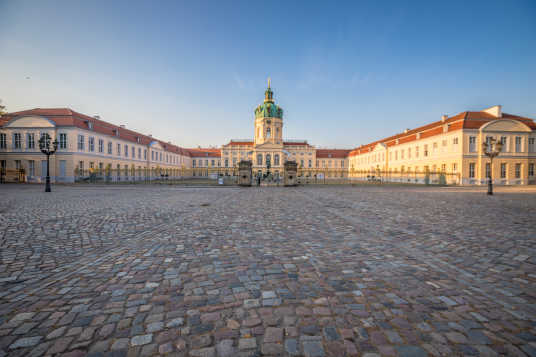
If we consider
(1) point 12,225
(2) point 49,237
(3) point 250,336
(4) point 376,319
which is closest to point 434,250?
(4) point 376,319

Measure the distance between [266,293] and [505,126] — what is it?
4519cm

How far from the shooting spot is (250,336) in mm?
1990

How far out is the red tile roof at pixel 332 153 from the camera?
280 feet

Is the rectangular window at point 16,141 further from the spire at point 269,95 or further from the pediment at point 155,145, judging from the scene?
the spire at point 269,95

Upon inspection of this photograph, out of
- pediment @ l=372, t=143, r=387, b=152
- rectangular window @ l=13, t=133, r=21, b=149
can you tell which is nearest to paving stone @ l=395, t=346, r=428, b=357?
rectangular window @ l=13, t=133, r=21, b=149

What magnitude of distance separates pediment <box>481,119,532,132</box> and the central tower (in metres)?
51.0

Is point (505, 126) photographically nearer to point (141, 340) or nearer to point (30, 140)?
point (141, 340)

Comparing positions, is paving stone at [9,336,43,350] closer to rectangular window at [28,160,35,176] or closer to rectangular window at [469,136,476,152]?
rectangular window at [28,160,35,176]

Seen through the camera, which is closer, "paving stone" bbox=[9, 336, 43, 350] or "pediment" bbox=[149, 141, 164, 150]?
"paving stone" bbox=[9, 336, 43, 350]

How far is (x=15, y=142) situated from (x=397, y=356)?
Answer: 154 ft

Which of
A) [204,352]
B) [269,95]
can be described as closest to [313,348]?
→ [204,352]

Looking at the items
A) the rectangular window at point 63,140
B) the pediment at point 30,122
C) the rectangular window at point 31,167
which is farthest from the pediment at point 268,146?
the rectangular window at point 31,167

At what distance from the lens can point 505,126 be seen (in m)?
32.8

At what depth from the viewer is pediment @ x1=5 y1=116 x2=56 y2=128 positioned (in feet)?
104
